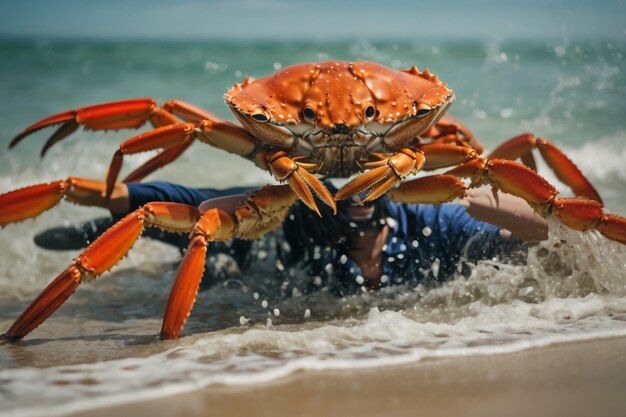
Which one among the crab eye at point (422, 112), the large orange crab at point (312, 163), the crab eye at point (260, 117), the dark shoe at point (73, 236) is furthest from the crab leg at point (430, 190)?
the dark shoe at point (73, 236)

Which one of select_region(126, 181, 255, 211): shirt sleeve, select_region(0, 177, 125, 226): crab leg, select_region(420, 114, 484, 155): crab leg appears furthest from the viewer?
select_region(126, 181, 255, 211): shirt sleeve

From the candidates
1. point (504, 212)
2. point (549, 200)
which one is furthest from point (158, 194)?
point (549, 200)

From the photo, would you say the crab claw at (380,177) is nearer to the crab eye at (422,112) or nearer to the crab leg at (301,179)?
the crab leg at (301,179)

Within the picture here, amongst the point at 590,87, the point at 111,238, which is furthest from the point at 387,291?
the point at 590,87

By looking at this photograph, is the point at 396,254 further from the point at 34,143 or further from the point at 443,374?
the point at 34,143

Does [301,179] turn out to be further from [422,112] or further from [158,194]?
[158,194]

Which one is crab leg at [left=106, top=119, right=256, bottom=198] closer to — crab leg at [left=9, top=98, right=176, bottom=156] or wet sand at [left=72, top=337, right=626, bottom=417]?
crab leg at [left=9, top=98, right=176, bottom=156]

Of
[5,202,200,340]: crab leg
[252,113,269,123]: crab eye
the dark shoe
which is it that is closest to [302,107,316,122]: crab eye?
[252,113,269,123]: crab eye
